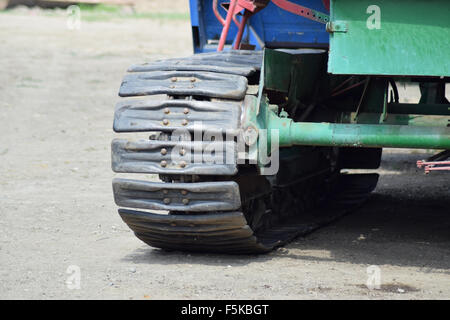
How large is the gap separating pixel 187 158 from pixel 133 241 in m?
1.40

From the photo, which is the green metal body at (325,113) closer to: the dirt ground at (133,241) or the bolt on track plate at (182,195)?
the bolt on track plate at (182,195)

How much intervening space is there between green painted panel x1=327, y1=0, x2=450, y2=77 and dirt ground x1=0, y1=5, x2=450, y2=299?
1266 millimetres

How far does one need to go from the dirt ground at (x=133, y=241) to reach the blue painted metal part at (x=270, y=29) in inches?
61.5

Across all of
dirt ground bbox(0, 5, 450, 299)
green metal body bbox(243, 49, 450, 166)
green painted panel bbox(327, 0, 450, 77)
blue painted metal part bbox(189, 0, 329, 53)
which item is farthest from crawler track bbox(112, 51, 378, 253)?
blue painted metal part bbox(189, 0, 329, 53)

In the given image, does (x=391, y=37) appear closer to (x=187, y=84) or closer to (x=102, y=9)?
(x=187, y=84)

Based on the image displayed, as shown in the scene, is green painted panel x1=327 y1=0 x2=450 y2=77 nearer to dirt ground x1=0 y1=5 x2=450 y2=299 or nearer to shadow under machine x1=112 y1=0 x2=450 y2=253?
shadow under machine x1=112 y1=0 x2=450 y2=253

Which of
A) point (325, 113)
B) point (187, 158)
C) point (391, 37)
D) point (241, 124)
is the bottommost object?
point (325, 113)

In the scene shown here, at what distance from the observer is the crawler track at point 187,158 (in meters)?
5.22

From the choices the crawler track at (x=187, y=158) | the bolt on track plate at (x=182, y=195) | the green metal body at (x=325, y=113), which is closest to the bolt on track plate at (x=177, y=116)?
the crawler track at (x=187, y=158)

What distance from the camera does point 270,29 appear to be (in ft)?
24.5

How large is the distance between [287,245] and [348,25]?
6.12 feet

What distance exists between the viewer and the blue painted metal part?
7.38m

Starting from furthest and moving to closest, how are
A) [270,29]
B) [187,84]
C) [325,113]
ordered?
[270,29] → [325,113] → [187,84]

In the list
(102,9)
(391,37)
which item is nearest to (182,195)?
(391,37)
